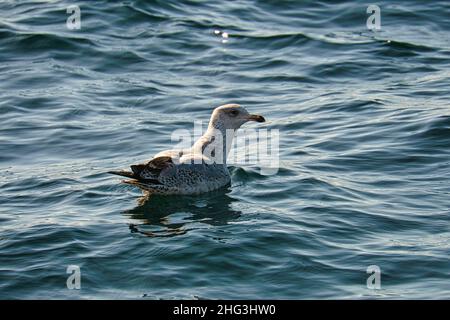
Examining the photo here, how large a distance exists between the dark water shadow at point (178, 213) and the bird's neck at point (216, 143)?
47cm

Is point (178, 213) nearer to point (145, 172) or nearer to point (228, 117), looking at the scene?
point (145, 172)

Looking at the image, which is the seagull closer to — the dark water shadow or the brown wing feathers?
the brown wing feathers

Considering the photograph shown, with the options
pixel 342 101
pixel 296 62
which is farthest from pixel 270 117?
pixel 296 62

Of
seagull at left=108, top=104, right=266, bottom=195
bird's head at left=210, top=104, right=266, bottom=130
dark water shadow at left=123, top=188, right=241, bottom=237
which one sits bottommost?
dark water shadow at left=123, top=188, right=241, bottom=237

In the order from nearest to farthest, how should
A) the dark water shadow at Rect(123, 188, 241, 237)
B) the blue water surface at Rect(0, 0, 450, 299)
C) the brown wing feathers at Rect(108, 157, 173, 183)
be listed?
1. the blue water surface at Rect(0, 0, 450, 299)
2. the dark water shadow at Rect(123, 188, 241, 237)
3. the brown wing feathers at Rect(108, 157, 173, 183)

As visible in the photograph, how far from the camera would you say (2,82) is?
17203 mm

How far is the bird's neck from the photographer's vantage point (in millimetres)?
12570

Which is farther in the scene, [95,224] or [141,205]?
[141,205]

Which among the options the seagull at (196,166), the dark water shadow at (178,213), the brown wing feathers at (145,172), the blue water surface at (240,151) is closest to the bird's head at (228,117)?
the seagull at (196,166)

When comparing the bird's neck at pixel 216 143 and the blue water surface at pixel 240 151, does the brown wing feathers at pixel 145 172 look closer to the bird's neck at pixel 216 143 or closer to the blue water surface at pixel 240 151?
the blue water surface at pixel 240 151

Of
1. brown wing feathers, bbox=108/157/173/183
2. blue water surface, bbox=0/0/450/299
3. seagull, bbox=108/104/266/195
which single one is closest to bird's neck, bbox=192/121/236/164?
seagull, bbox=108/104/266/195

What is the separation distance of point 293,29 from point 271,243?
402 inches
